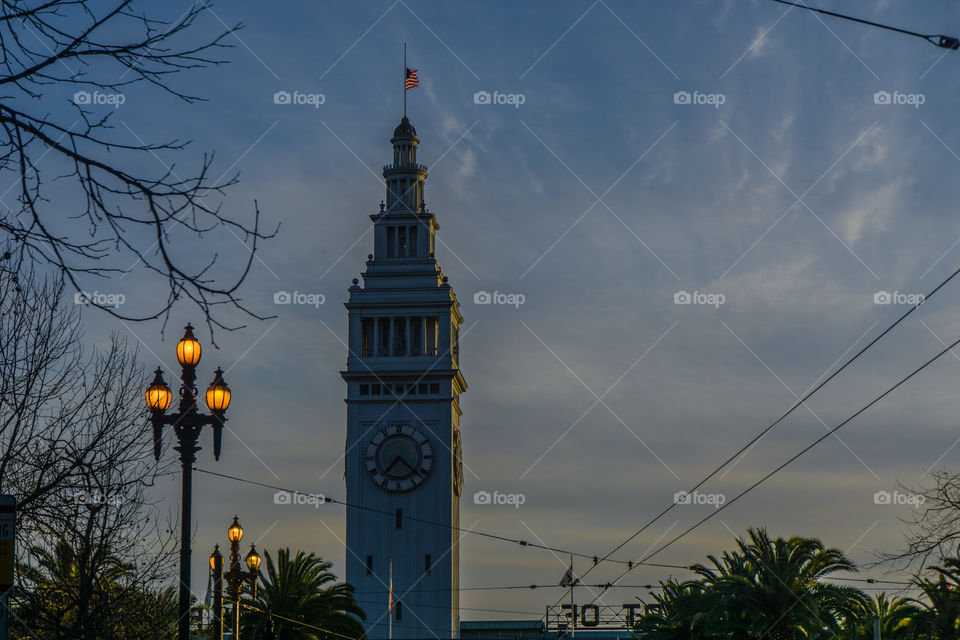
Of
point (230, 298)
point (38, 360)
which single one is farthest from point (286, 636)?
point (230, 298)

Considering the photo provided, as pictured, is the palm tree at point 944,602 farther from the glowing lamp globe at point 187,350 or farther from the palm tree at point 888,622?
the glowing lamp globe at point 187,350

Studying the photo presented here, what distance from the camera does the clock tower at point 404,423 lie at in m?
94.1

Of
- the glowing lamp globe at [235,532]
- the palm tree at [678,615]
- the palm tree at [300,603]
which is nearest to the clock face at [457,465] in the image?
the palm tree at [678,615]

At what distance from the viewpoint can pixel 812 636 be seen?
4919 cm

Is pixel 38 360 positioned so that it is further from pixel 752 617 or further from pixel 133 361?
pixel 752 617

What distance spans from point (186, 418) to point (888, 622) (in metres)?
43.2

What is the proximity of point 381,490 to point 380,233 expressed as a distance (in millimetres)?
21356

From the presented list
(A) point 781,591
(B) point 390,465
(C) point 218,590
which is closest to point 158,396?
(C) point 218,590

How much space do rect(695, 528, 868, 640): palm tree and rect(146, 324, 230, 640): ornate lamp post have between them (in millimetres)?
31547

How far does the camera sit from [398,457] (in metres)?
96.5

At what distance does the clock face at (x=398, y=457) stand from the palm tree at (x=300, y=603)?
113ft

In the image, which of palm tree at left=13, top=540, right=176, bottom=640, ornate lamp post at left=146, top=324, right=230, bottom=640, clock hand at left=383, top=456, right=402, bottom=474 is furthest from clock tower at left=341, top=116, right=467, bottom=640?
ornate lamp post at left=146, top=324, right=230, bottom=640

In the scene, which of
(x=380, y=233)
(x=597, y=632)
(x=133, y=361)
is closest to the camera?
(x=133, y=361)

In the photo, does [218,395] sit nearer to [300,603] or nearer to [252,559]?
[252,559]
